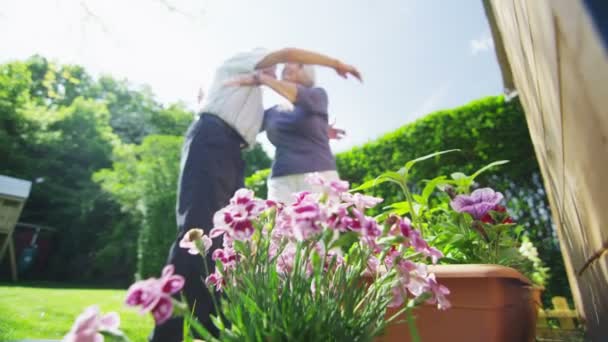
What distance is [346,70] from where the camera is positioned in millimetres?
2184

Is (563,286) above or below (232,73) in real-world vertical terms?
below

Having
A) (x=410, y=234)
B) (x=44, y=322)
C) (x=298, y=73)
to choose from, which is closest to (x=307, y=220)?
(x=410, y=234)

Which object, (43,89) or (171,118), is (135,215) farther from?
(43,89)

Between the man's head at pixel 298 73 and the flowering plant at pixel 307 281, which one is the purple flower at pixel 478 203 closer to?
the flowering plant at pixel 307 281

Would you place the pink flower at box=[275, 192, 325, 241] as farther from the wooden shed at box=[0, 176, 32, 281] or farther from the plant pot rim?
the wooden shed at box=[0, 176, 32, 281]

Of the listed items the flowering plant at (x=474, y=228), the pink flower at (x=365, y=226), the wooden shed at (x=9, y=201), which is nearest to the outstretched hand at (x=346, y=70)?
the flowering plant at (x=474, y=228)

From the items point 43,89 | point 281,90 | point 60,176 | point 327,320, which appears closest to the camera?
point 327,320

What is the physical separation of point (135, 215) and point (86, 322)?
42.7ft

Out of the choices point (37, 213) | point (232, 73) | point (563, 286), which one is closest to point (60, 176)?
point (37, 213)

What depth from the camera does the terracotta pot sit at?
0.73m

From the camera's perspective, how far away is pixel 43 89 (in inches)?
780

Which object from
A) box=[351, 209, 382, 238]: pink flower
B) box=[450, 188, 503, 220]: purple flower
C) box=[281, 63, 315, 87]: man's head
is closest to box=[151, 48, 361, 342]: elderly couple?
box=[281, 63, 315, 87]: man's head

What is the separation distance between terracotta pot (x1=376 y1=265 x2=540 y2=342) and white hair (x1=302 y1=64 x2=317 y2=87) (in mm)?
1983

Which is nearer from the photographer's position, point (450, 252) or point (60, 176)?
point (450, 252)
